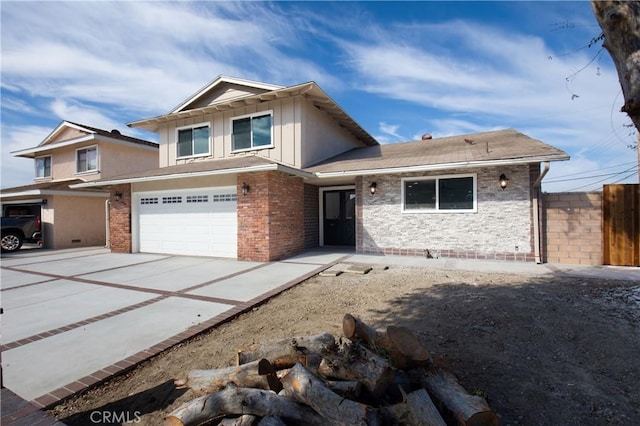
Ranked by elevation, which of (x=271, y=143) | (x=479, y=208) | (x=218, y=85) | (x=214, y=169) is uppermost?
(x=218, y=85)

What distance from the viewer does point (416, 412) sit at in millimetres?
1887

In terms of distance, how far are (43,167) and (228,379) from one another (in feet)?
79.1

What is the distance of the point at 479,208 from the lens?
29.2 feet

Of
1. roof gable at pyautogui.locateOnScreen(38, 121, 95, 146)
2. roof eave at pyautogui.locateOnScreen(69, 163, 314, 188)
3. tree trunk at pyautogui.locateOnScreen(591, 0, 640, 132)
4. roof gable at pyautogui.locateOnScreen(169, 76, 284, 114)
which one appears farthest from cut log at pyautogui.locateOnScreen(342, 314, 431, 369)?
roof gable at pyautogui.locateOnScreen(38, 121, 95, 146)

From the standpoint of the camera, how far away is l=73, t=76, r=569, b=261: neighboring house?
868 cm

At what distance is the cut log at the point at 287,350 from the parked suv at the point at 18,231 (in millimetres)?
17287

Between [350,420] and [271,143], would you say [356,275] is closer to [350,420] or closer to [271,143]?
[350,420]

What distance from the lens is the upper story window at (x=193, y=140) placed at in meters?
12.8

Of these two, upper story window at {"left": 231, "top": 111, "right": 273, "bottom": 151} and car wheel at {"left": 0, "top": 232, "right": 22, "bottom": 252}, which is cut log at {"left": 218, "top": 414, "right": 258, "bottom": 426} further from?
car wheel at {"left": 0, "top": 232, "right": 22, "bottom": 252}

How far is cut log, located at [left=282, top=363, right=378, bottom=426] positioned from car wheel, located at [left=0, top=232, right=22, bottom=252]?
17.9 metres

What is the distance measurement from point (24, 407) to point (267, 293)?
3.51 m

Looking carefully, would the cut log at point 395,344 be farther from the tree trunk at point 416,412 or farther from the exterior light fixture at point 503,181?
the exterior light fixture at point 503,181

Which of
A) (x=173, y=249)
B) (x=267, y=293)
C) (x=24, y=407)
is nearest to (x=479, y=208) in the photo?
(x=267, y=293)

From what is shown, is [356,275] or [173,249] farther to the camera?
[173,249]
